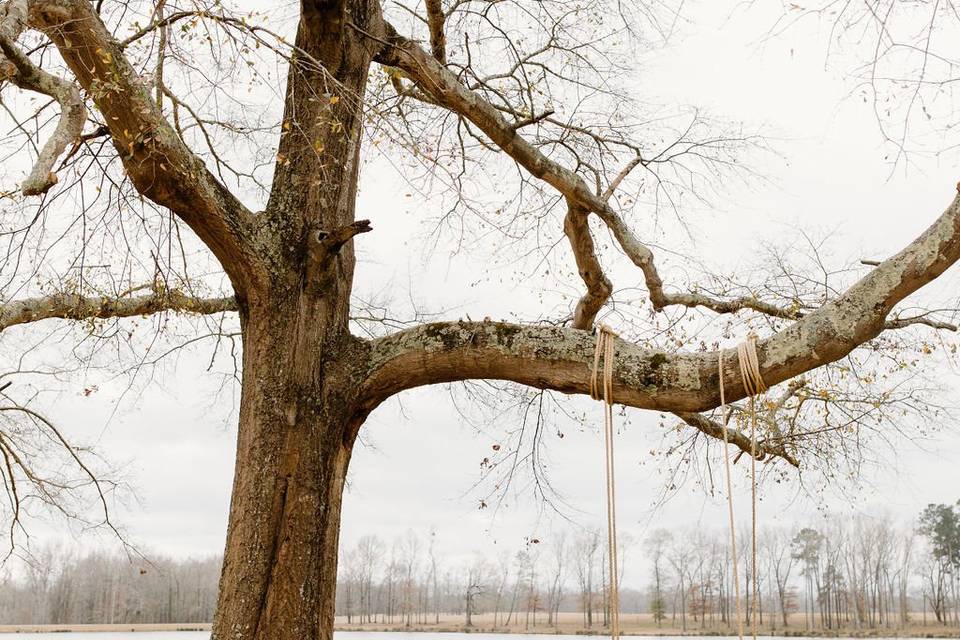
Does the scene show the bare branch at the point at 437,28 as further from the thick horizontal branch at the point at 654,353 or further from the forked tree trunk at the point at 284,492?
the forked tree trunk at the point at 284,492

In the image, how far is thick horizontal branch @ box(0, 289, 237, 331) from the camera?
569 cm

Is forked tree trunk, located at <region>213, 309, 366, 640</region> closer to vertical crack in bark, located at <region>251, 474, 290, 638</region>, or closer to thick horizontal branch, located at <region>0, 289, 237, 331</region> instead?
vertical crack in bark, located at <region>251, 474, 290, 638</region>

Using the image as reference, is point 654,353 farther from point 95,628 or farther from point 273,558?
point 95,628

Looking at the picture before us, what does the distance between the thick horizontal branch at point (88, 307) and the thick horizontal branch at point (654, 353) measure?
2.67m

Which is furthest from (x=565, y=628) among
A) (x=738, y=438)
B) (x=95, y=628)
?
(x=738, y=438)

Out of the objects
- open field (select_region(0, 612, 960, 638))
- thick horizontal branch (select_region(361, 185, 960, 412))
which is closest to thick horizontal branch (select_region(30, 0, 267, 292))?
thick horizontal branch (select_region(361, 185, 960, 412))

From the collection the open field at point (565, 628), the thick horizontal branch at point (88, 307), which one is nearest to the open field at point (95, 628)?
the open field at point (565, 628)

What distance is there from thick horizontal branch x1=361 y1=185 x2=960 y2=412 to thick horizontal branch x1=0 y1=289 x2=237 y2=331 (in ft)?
8.77

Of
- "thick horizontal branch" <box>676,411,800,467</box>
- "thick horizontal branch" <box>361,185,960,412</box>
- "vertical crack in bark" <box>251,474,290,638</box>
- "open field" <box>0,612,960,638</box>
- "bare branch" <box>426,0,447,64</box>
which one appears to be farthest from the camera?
"open field" <box>0,612,960,638</box>

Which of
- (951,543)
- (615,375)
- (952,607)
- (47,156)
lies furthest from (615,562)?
(952,607)

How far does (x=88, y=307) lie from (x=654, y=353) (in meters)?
4.25

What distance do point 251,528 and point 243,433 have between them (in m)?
0.42

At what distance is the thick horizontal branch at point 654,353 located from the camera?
3.01 m

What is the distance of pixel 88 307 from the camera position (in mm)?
5707
